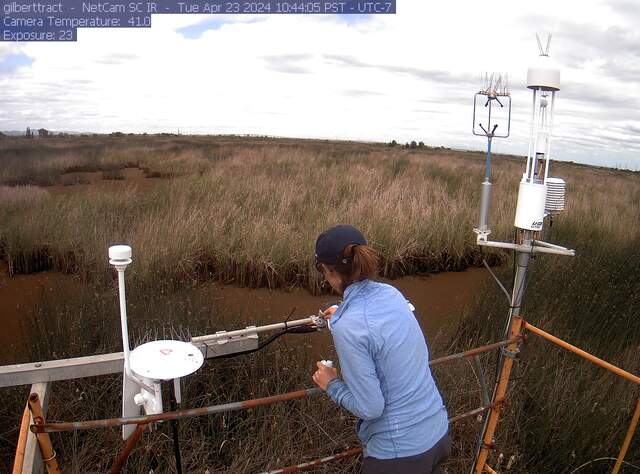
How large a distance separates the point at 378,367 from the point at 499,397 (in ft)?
4.04

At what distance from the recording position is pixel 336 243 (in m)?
1.87

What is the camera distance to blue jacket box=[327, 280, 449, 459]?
179 centimetres

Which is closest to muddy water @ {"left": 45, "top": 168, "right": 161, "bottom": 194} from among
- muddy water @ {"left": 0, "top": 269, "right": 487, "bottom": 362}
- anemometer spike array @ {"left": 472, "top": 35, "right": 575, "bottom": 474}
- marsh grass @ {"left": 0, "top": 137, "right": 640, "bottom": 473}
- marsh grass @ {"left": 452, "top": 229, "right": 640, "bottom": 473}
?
marsh grass @ {"left": 0, "top": 137, "right": 640, "bottom": 473}

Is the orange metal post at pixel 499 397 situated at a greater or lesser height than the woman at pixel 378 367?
lesser

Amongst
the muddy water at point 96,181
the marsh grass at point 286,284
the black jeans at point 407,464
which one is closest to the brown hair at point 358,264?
the black jeans at point 407,464

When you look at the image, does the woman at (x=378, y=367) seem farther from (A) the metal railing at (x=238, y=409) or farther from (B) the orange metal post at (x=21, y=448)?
(B) the orange metal post at (x=21, y=448)

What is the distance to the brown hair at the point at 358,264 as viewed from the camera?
6.14 ft

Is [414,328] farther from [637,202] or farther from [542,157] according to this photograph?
[637,202]

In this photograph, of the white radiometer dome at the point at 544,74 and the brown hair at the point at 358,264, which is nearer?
the brown hair at the point at 358,264

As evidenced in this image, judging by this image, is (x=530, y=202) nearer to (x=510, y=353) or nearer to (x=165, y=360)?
(x=510, y=353)

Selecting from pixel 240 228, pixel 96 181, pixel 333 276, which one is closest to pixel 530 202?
pixel 333 276

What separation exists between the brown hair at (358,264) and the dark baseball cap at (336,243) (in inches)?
0.6

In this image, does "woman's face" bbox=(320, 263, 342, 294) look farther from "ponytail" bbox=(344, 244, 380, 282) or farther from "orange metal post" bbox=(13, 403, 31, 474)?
"orange metal post" bbox=(13, 403, 31, 474)

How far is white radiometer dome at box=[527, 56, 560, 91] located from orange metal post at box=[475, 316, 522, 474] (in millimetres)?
1210
